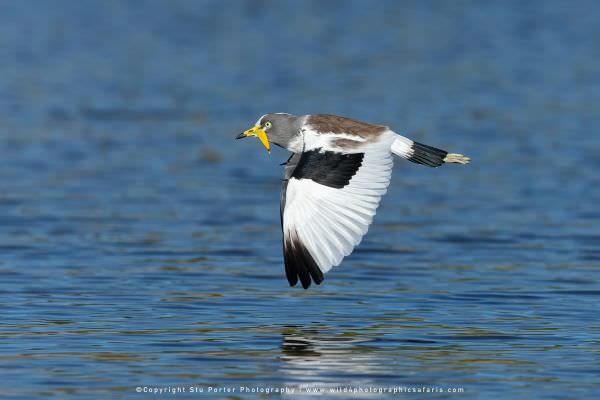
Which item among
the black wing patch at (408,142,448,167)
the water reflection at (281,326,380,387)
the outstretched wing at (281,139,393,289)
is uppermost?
the black wing patch at (408,142,448,167)

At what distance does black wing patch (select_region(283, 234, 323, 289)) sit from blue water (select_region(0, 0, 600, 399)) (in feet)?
1.57

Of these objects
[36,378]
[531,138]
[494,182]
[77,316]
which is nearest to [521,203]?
[494,182]

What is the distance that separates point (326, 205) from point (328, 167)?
347 millimetres

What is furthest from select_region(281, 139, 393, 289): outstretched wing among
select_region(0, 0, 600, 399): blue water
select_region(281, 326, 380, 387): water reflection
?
select_region(0, 0, 600, 399): blue water

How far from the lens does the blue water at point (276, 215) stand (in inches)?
381

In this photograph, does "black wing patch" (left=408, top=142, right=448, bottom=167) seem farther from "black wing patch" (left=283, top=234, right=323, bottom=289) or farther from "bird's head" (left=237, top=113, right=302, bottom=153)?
"black wing patch" (left=283, top=234, right=323, bottom=289)

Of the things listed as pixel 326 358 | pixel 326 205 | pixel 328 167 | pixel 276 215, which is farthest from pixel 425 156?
pixel 276 215

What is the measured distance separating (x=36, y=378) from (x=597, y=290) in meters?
5.75

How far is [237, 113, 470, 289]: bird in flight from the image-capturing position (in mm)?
10375

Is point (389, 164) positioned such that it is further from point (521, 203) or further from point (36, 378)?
point (521, 203)

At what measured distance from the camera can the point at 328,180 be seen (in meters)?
10.6

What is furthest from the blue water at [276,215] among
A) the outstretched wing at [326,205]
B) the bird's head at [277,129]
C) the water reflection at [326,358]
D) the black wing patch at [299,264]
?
the bird's head at [277,129]

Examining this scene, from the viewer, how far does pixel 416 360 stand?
31.6ft

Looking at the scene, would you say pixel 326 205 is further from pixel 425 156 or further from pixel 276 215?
pixel 276 215
